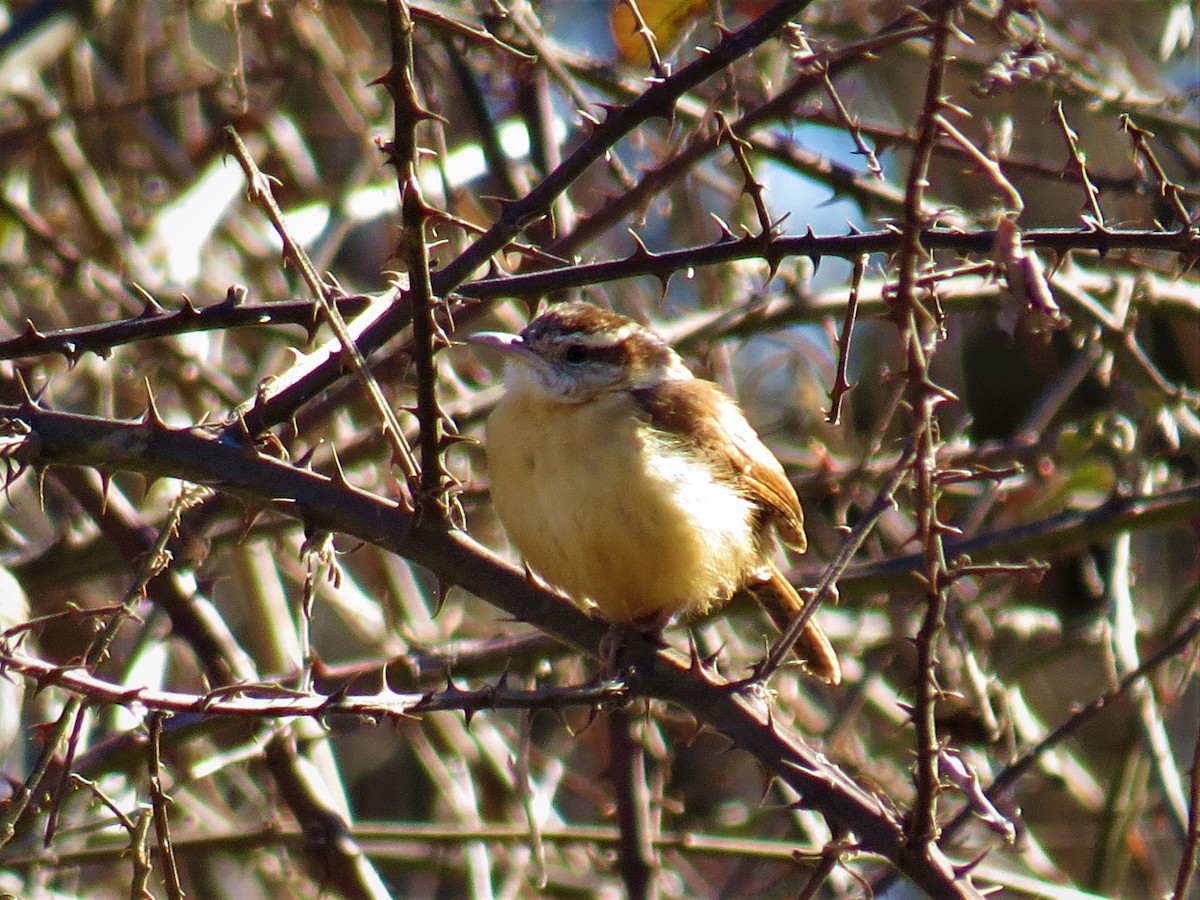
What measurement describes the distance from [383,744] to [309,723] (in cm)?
316

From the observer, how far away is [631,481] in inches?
179

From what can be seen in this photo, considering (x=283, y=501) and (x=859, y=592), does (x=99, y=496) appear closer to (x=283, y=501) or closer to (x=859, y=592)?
(x=283, y=501)

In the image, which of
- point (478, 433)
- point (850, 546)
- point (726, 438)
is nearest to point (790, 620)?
point (726, 438)

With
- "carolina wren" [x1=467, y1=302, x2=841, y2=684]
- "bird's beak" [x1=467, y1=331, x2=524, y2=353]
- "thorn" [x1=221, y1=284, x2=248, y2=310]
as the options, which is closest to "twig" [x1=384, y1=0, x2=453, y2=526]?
"thorn" [x1=221, y1=284, x2=248, y2=310]

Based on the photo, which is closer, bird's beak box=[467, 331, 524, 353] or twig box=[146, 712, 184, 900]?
twig box=[146, 712, 184, 900]

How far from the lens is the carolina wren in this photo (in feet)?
14.9

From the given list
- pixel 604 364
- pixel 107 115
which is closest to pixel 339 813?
pixel 604 364

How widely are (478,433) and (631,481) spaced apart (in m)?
1.83

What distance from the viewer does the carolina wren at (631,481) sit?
4535 mm

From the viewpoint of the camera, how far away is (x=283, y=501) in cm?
300

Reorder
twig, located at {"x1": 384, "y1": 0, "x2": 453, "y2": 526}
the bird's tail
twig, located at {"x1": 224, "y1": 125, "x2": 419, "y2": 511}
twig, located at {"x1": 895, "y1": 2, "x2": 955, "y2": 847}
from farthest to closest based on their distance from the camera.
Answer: the bird's tail < twig, located at {"x1": 224, "y1": 125, "x2": 419, "y2": 511} < twig, located at {"x1": 384, "y1": 0, "x2": 453, "y2": 526} < twig, located at {"x1": 895, "y1": 2, "x2": 955, "y2": 847}

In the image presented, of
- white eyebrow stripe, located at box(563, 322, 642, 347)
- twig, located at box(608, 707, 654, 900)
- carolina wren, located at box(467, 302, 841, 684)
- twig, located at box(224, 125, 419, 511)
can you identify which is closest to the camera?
twig, located at box(224, 125, 419, 511)

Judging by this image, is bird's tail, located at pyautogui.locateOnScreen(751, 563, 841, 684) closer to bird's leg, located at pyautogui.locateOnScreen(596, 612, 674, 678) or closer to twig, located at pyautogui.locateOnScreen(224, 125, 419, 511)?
bird's leg, located at pyautogui.locateOnScreen(596, 612, 674, 678)

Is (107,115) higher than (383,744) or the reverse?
higher
